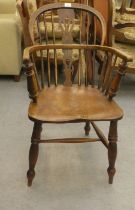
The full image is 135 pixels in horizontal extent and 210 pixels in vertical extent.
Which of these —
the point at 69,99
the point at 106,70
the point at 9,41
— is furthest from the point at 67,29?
the point at 9,41

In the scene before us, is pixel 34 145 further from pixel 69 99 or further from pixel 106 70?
→ pixel 106 70

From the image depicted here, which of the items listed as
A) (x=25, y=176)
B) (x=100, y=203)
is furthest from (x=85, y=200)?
(x=25, y=176)

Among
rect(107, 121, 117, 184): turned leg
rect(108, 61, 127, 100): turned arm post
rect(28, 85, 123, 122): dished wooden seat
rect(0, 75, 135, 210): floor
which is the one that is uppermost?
rect(108, 61, 127, 100): turned arm post

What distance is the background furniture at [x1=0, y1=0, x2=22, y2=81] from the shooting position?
267 cm

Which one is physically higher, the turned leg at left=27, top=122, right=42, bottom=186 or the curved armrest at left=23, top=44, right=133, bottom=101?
the curved armrest at left=23, top=44, right=133, bottom=101

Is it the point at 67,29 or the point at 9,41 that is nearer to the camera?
the point at 67,29

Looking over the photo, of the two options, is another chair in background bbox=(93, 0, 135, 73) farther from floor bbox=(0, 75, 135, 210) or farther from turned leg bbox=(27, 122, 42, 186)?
turned leg bbox=(27, 122, 42, 186)

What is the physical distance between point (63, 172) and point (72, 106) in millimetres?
471

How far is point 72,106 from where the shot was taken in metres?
1.49

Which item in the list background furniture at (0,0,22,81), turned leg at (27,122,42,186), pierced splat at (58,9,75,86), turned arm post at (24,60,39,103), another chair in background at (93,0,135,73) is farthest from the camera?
background furniture at (0,0,22,81)

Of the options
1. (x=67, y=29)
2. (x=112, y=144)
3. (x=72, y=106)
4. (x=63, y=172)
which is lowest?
(x=63, y=172)

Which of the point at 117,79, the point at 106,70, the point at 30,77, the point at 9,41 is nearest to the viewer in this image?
the point at 30,77

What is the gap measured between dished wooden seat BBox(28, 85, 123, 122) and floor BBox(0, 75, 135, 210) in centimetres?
46

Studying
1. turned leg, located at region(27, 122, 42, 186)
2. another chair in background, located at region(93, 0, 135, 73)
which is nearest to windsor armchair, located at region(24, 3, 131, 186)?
turned leg, located at region(27, 122, 42, 186)
